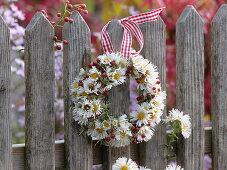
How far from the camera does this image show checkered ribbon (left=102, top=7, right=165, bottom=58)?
220cm

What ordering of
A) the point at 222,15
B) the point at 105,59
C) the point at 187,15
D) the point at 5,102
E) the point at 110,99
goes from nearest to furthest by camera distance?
the point at 5,102 → the point at 105,59 → the point at 110,99 → the point at 187,15 → the point at 222,15

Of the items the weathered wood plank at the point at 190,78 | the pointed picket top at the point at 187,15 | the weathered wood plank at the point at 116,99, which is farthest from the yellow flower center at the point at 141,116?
the pointed picket top at the point at 187,15

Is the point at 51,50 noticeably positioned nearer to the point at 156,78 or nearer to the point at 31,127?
the point at 31,127

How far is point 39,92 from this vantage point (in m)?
A: 2.07

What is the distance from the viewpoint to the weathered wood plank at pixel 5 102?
1.98 m

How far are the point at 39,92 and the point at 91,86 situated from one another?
25cm

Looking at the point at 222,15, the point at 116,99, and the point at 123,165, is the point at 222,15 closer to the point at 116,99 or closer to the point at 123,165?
the point at 116,99

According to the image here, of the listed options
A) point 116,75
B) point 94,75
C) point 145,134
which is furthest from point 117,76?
point 145,134

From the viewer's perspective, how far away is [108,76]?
6.81 feet

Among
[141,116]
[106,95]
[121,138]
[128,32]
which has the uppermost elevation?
[128,32]

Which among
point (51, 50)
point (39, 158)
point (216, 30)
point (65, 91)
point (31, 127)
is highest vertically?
point (216, 30)

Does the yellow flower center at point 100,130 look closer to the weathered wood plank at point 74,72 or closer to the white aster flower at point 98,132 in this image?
the white aster flower at point 98,132

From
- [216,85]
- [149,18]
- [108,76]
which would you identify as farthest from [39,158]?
[216,85]

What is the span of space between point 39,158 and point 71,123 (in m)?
0.23
